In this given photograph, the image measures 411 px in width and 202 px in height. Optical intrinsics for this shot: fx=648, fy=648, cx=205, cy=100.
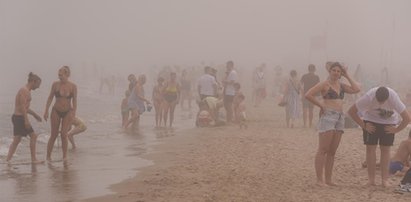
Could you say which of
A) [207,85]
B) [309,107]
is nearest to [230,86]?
[207,85]

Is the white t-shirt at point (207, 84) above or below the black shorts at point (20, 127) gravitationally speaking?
above

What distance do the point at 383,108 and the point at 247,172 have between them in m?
2.23

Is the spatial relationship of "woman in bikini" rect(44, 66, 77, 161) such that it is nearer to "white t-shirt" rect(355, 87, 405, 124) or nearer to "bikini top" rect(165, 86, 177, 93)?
"white t-shirt" rect(355, 87, 405, 124)

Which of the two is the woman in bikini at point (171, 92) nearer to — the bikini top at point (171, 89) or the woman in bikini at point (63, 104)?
the bikini top at point (171, 89)

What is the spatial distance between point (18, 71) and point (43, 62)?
13.1 metres

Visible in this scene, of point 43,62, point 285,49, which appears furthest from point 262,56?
point 43,62

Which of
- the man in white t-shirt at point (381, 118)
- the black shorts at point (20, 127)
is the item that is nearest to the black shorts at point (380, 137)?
the man in white t-shirt at point (381, 118)

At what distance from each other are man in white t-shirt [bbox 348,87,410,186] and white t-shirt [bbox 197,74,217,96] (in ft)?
29.8

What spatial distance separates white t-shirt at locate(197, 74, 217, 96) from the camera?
677 inches

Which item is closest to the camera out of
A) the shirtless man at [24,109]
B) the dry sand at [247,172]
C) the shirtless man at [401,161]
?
the dry sand at [247,172]

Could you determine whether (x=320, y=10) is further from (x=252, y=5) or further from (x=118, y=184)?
(x=118, y=184)

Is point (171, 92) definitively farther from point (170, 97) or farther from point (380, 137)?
point (380, 137)

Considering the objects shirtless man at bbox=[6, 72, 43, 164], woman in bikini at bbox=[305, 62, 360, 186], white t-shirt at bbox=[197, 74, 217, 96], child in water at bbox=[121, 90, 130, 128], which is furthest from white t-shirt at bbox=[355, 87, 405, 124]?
child in water at bbox=[121, 90, 130, 128]

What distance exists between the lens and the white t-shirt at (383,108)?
8070 mm
